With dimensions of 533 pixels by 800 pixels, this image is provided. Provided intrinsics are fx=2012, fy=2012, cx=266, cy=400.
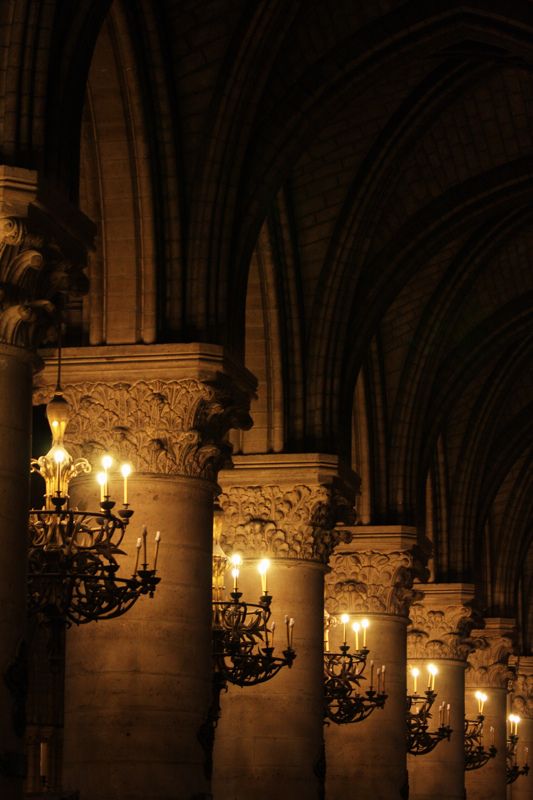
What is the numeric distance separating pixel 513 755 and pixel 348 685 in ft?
63.8

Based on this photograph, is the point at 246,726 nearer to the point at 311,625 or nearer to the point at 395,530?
the point at 311,625

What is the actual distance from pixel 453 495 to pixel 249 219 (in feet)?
51.3

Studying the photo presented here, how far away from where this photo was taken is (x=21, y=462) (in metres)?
14.5

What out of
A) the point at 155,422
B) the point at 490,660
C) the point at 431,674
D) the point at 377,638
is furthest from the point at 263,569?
the point at 490,660

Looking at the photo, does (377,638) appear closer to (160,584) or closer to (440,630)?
(440,630)

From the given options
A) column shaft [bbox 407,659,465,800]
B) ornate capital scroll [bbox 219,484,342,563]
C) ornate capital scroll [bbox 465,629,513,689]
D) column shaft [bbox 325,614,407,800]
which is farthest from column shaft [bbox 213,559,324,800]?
ornate capital scroll [bbox 465,629,513,689]

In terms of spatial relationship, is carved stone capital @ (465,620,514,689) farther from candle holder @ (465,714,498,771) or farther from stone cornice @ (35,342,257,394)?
stone cornice @ (35,342,257,394)

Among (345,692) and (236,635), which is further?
(345,692)

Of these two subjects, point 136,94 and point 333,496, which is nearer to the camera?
point 136,94

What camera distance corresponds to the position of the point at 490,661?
40375 millimetres

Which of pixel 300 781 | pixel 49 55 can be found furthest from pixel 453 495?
pixel 49 55

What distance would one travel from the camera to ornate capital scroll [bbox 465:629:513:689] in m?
40.2

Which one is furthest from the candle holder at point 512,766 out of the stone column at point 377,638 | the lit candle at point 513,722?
the stone column at point 377,638

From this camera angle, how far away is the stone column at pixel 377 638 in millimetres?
28203
